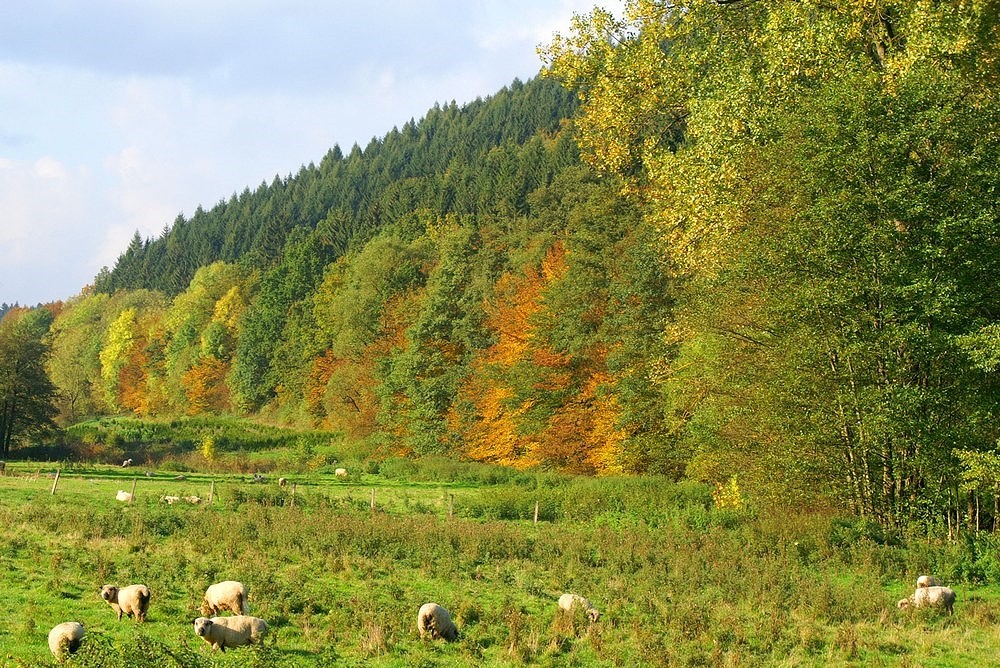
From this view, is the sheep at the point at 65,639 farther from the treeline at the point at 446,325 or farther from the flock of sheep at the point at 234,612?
the treeline at the point at 446,325

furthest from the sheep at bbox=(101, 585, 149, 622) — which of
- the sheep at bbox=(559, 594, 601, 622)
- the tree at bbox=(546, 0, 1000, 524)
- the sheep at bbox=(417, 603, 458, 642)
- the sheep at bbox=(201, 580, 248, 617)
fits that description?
the tree at bbox=(546, 0, 1000, 524)

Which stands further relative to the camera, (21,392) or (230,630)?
(21,392)

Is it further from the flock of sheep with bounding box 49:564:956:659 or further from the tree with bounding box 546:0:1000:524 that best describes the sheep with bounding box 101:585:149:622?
the tree with bounding box 546:0:1000:524

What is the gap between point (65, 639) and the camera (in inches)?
547

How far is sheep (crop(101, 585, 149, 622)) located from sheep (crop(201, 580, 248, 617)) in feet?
3.67

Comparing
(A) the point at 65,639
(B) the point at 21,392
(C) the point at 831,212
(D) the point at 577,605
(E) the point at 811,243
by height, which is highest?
(C) the point at 831,212

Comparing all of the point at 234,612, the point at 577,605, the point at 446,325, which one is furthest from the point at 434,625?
the point at 446,325

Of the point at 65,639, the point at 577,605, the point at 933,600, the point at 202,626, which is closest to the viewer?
the point at 65,639

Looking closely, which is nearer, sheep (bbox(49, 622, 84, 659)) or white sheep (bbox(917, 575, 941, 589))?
sheep (bbox(49, 622, 84, 659))

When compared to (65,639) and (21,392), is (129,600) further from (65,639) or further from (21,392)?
(21,392)

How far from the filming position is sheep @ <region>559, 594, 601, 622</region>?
55.8 feet

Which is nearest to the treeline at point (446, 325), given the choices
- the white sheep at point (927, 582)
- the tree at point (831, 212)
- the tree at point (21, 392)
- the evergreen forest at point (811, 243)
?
the evergreen forest at point (811, 243)

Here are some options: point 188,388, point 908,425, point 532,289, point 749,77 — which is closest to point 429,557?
point 908,425

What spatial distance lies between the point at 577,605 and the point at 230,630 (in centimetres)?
687
